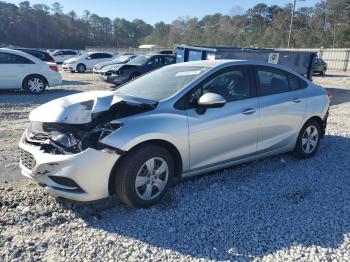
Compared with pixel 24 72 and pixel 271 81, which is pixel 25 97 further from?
pixel 271 81

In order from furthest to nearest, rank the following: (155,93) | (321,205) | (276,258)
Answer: (155,93) → (321,205) → (276,258)

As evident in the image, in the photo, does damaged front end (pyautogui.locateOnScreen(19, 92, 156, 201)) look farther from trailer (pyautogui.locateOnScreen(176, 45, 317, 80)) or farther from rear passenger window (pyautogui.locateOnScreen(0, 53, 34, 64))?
rear passenger window (pyautogui.locateOnScreen(0, 53, 34, 64))

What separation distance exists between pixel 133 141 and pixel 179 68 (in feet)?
5.63

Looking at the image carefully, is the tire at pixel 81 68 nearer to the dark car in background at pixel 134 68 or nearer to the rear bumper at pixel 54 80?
the dark car in background at pixel 134 68

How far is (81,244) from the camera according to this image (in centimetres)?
330

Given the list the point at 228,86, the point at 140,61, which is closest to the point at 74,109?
the point at 228,86

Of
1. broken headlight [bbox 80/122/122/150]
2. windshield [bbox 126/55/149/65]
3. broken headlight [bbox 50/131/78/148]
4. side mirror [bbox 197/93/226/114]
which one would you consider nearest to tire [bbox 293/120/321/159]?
side mirror [bbox 197/93/226/114]

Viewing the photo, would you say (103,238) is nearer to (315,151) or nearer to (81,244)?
(81,244)

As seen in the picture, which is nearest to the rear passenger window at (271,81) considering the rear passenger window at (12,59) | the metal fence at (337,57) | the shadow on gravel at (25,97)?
the shadow on gravel at (25,97)

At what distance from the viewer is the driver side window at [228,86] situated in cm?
439

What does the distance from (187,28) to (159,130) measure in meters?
104

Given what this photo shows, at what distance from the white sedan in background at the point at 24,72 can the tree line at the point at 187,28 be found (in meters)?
56.7

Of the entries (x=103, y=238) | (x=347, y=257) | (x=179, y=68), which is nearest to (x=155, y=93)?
(x=179, y=68)

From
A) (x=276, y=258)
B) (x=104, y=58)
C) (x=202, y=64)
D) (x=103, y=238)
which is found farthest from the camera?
(x=104, y=58)
